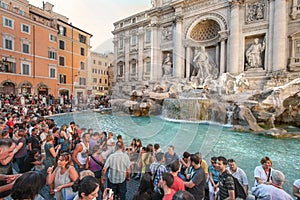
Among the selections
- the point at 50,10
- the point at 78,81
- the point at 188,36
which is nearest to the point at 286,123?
the point at 188,36

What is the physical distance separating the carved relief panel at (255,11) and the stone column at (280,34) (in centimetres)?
115

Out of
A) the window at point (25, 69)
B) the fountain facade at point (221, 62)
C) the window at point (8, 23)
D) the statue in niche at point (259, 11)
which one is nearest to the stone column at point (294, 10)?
the fountain facade at point (221, 62)

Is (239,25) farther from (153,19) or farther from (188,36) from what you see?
(153,19)

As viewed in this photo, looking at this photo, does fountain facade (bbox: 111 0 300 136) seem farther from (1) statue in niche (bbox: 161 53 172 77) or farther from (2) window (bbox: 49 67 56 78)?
(2) window (bbox: 49 67 56 78)

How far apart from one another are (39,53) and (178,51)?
750 inches

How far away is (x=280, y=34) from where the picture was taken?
14.3 meters

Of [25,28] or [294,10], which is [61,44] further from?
[294,10]

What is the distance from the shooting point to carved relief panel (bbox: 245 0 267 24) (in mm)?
15520

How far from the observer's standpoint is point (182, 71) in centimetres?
2086

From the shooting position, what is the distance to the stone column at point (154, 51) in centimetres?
2281

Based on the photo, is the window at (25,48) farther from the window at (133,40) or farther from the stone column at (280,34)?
the stone column at (280,34)

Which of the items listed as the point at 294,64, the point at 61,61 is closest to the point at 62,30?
the point at 61,61

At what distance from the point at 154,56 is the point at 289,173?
1987 centimetres

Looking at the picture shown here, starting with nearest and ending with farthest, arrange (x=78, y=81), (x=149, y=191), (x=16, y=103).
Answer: (x=149, y=191) < (x=16, y=103) < (x=78, y=81)
